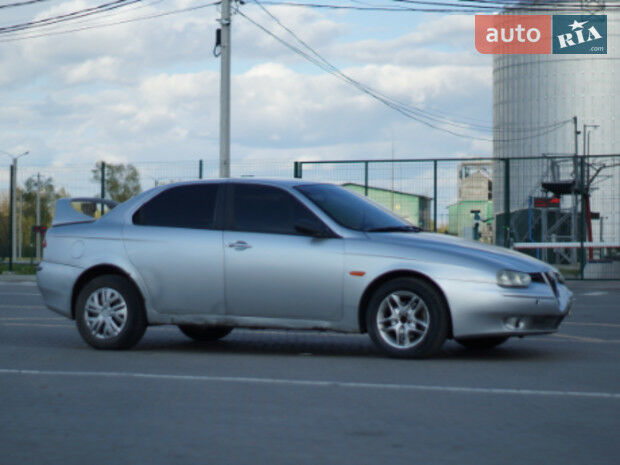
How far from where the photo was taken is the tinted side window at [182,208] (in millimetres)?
9219

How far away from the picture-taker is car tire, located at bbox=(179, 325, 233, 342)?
10062mm

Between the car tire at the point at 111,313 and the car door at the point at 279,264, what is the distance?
0.90 m

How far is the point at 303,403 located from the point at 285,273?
248cm

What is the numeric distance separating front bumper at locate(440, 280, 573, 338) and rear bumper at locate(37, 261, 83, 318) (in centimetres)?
348

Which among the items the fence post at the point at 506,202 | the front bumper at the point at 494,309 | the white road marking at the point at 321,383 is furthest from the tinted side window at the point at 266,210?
the fence post at the point at 506,202

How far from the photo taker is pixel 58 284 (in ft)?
31.2

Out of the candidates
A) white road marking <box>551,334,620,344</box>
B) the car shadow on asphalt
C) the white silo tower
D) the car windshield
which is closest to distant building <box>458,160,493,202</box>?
white road marking <box>551,334,620,344</box>

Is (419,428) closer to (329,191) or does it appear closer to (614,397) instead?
(614,397)

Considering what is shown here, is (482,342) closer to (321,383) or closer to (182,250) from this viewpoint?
(321,383)

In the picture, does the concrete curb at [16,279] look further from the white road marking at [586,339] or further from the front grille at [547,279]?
the front grille at [547,279]

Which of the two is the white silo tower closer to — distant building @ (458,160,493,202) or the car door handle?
distant building @ (458,160,493,202)

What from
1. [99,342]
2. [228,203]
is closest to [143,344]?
[99,342]

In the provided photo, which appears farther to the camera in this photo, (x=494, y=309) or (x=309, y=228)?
(x=309, y=228)

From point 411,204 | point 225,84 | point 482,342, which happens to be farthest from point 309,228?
point 225,84
